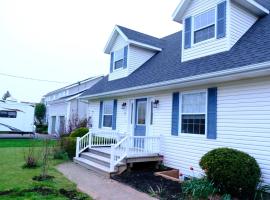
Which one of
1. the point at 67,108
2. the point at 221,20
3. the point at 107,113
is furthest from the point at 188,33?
the point at 67,108

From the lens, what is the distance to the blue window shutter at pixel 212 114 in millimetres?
8195

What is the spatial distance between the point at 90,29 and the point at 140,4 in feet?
28.8

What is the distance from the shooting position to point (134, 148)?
10812mm

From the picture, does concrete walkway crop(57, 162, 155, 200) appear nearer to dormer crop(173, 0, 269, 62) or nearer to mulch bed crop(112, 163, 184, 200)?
mulch bed crop(112, 163, 184, 200)

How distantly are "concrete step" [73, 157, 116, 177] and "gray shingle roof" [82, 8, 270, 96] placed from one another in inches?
145

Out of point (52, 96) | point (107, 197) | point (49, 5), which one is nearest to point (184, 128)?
point (107, 197)

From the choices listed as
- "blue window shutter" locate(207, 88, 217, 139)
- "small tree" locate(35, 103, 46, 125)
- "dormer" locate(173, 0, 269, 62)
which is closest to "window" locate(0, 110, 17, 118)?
"small tree" locate(35, 103, 46, 125)

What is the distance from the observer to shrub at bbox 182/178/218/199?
6.39 metres

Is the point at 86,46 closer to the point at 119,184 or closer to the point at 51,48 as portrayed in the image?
the point at 51,48

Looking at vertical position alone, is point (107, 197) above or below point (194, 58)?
below

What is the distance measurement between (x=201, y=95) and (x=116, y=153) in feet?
A: 12.0

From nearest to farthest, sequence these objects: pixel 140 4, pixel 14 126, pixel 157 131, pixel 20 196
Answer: pixel 20 196, pixel 157 131, pixel 140 4, pixel 14 126

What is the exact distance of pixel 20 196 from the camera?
242 inches

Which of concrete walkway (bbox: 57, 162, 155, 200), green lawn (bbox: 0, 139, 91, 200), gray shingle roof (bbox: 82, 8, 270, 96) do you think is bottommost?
concrete walkway (bbox: 57, 162, 155, 200)
